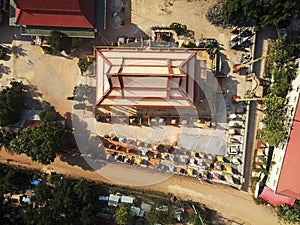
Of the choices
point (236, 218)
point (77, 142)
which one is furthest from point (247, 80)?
point (77, 142)

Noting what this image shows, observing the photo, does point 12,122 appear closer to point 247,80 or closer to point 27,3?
point 27,3

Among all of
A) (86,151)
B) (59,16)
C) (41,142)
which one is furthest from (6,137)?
(59,16)

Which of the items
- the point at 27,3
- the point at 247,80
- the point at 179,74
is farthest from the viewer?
the point at 247,80

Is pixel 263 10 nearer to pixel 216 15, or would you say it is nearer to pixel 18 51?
pixel 216 15

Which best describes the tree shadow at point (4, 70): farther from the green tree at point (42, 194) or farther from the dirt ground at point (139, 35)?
the green tree at point (42, 194)

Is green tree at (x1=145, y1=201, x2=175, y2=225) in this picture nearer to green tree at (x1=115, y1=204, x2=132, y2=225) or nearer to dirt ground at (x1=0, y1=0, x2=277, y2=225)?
dirt ground at (x1=0, y1=0, x2=277, y2=225)

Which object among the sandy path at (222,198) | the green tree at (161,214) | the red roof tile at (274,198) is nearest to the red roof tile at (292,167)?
the red roof tile at (274,198)

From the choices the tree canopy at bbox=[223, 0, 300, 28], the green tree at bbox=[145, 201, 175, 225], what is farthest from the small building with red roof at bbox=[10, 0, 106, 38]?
the green tree at bbox=[145, 201, 175, 225]
